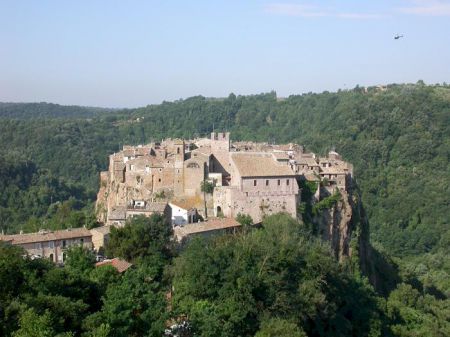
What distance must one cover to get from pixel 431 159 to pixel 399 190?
59.7ft

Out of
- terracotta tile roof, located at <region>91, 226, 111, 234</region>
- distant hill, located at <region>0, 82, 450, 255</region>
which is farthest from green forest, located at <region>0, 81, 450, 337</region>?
terracotta tile roof, located at <region>91, 226, 111, 234</region>

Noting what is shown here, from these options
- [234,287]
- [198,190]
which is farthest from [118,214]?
[234,287]

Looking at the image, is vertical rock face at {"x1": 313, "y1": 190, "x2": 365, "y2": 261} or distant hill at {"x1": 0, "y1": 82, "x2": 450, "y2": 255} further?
distant hill at {"x1": 0, "y1": 82, "x2": 450, "y2": 255}

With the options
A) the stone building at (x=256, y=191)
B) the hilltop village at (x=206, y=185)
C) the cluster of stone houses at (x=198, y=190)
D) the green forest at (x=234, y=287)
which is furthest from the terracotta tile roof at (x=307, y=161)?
the green forest at (x=234, y=287)

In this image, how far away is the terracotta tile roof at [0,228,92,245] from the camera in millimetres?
48000

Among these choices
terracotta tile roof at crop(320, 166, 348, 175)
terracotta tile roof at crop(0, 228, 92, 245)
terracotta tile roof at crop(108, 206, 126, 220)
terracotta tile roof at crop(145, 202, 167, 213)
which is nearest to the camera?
terracotta tile roof at crop(0, 228, 92, 245)

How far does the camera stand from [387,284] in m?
69.5

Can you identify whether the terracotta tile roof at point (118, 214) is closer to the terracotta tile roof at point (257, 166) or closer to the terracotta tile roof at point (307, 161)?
the terracotta tile roof at point (257, 166)

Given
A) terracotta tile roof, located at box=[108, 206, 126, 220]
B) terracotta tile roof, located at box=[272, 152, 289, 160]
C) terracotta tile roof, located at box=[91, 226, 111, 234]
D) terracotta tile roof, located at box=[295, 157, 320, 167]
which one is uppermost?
terracotta tile roof, located at box=[272, 152, 289, 160]

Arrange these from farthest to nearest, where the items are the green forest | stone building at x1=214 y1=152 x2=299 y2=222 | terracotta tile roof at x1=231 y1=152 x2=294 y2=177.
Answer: terracotta tile roof at x1=231 y1=152 x2=294 y2=177 → stone building at x1=214 y1=152 x2=299 y2=222 → the green forest

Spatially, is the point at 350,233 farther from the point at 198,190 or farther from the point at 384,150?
the point at 384,150

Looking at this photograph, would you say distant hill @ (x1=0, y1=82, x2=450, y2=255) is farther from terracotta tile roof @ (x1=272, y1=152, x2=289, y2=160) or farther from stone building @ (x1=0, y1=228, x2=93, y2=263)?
stone building @ (x1=0, y1=228, x2=93, y2=263)

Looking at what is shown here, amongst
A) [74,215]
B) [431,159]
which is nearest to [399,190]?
[431,159]

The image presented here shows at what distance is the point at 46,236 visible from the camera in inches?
1930
